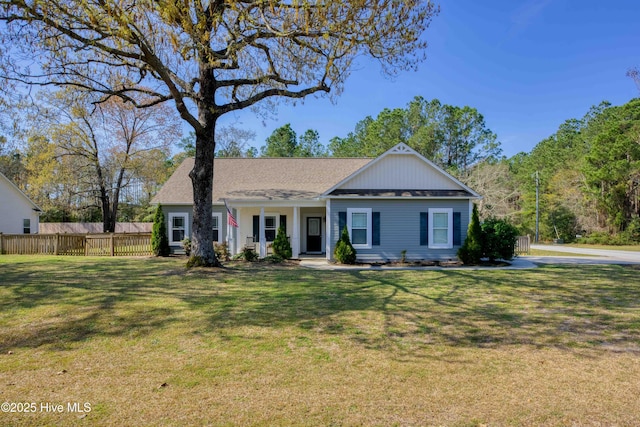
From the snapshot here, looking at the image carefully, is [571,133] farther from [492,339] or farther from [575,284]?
[492,339]

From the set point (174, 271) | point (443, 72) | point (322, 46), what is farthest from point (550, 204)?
point (174, 271)

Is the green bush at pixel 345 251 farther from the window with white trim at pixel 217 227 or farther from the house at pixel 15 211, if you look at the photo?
the house at pixel 15 211

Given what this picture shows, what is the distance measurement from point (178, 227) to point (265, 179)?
5.17 meters

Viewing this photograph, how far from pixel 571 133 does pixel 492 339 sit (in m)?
58.0

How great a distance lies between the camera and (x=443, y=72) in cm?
1680

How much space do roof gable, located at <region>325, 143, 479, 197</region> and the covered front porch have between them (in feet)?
8.62

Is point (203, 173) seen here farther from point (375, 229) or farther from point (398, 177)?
point (398, 177)

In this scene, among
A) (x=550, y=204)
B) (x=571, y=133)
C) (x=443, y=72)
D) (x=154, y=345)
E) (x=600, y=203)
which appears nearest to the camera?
(x=154, y=345)

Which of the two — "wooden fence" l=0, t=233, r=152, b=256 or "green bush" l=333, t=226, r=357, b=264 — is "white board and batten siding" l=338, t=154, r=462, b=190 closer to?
"green bush" l=333, t=226, r=357, b=264

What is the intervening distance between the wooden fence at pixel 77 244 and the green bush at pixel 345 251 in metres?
10.4

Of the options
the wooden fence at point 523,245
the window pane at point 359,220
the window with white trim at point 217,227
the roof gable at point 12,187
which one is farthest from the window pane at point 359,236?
the roof gable at point 12,187

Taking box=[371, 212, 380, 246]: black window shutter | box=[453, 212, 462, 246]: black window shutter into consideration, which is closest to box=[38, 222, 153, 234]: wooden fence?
box=[371, 212, 380, 246]: black window shutter

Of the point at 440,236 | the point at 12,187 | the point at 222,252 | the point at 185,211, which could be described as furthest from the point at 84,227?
the point at 440,236

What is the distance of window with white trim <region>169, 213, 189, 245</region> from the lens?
A: 18969 millimetres
